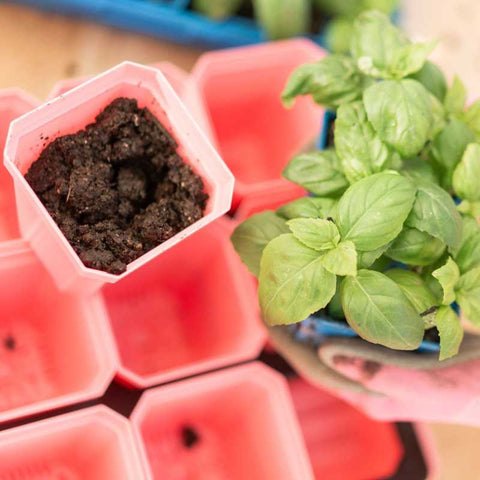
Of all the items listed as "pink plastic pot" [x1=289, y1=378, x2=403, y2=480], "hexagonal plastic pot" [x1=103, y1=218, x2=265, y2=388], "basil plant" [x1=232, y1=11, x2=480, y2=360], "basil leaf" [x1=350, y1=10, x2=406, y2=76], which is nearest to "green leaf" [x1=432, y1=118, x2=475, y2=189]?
"basil plant" [x1=232, y1=11, x2=480, y2=360]

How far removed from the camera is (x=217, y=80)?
1035mm

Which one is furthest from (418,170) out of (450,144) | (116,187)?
A: (116,187)

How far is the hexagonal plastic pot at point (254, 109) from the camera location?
A: 99cm

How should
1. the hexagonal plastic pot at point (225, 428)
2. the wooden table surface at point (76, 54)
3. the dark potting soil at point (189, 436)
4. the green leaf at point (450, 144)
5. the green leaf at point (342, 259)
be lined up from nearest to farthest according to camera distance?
1. the green leaf at point (342, 259)
2. the green leaf at point (450, 144)
3. the hexagonal plastic pot at point (225, 428)
4. the dark potting soil at point (189, 436)
5. the wooden table surface at point (76, 54)

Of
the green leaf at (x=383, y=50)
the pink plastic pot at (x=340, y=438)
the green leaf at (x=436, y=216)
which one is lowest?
the pink plastic pot at (x=340, y=438)

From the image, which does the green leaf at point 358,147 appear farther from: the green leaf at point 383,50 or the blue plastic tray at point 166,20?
the blue plastic tray at point 166,20

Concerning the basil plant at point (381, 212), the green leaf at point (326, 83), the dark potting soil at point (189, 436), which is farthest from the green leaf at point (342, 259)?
the dark potting soil at point (189, 436)

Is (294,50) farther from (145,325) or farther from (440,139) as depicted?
(145,325)

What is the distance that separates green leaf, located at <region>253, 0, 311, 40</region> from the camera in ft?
3.34

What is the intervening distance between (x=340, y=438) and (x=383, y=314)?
0.45 metres

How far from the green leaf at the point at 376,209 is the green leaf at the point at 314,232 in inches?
0.7

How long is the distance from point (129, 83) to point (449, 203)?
389mm

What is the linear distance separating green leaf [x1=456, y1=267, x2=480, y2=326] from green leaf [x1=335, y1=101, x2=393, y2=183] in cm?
16

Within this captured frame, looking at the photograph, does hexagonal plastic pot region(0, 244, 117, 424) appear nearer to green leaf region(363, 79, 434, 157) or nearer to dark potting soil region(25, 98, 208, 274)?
dark potting soil region(25, 98, 208, 274)
